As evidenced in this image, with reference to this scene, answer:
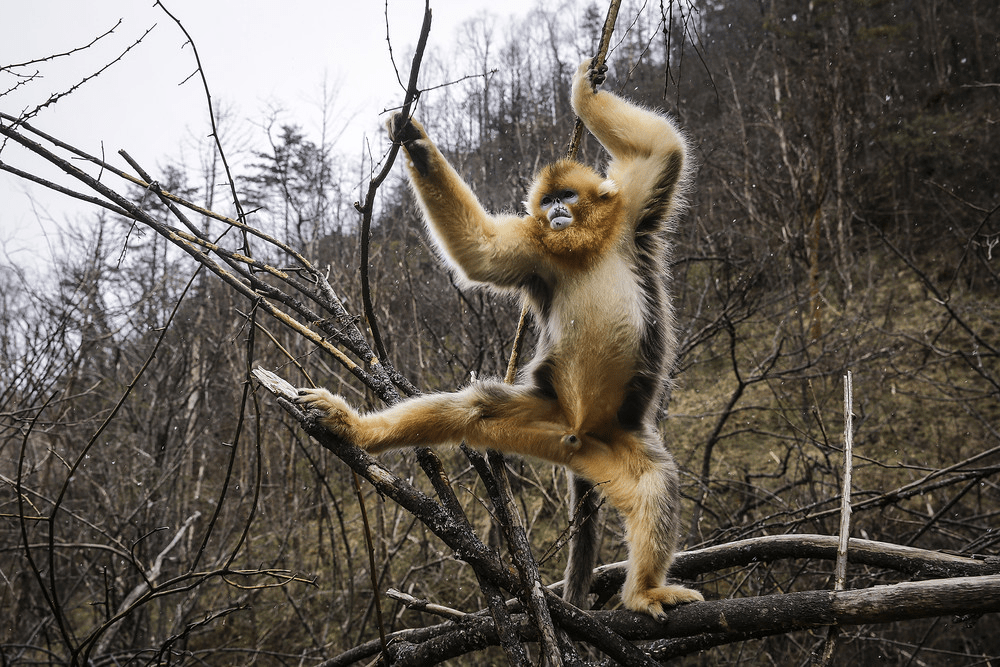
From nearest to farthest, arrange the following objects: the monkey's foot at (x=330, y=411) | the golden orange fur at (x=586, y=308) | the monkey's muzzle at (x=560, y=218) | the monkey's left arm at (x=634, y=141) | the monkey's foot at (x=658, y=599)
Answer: the monkey's foot at (x=658, y=599) < the monkey's foot at (x=330, y=411) < the golden orange fur at (x=586, y=308) < the monkey's muzzle at (x=560, y=218) < the monkey's left arm at (x=634, y=141)

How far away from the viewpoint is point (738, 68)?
16672 mm

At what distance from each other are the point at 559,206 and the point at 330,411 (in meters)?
1.47

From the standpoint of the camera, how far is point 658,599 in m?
2.64

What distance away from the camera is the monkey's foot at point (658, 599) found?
2.57 metres

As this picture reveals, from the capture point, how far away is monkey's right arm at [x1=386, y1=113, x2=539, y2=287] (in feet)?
9.98

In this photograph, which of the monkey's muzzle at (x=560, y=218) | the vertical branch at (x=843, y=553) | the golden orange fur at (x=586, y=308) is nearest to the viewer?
the vertical branch at (x=843, y=553)

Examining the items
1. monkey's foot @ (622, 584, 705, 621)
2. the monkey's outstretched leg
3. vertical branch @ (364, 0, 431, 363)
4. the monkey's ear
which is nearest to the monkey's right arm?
the monkey's ear

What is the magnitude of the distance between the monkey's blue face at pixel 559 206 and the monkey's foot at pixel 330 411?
4.38 feet

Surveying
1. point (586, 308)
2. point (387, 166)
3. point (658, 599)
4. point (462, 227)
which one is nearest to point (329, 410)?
point (462, 227)

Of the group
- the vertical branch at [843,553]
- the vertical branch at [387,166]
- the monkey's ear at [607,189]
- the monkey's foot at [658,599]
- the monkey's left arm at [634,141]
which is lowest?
the monkey's foot at [658,599]

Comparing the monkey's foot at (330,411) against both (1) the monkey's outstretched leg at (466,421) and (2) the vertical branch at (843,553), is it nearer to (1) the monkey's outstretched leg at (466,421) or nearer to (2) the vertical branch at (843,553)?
(1) the monkey's outstretched leg at (466,421)

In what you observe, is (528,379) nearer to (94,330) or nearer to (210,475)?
(94,330)

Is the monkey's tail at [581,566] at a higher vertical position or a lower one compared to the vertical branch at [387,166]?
lower

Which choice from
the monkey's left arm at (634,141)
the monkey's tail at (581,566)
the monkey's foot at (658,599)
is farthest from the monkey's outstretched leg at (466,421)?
the monkey's left arm at (634,141)
